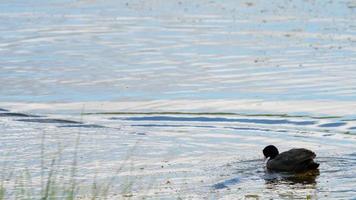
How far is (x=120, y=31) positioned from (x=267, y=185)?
12.1 m

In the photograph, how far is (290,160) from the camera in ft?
43.7

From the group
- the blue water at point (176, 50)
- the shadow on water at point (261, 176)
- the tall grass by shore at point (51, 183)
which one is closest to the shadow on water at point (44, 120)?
the blue water at point (176, 50)

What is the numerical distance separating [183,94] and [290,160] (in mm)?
4619

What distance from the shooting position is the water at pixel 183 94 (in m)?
13.0

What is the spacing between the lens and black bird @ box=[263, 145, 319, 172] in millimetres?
12984

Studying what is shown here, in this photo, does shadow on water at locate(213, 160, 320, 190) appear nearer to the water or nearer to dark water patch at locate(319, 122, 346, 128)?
the water

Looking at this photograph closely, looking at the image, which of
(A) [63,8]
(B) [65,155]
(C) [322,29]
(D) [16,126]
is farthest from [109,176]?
(A) [63,8]

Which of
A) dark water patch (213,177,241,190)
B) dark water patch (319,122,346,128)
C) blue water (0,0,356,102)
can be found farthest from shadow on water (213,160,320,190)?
blue water (0,0,356,102)

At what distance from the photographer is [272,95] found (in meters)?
17.3

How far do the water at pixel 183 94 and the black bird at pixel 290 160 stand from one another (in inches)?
6.9

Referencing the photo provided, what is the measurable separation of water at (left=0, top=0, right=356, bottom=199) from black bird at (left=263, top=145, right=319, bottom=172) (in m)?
0.17

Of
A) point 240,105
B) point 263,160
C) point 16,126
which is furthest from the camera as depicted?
point 240,105

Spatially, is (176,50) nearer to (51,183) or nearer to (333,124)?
(333,124)

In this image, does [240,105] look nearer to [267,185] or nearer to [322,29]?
[267,185]
